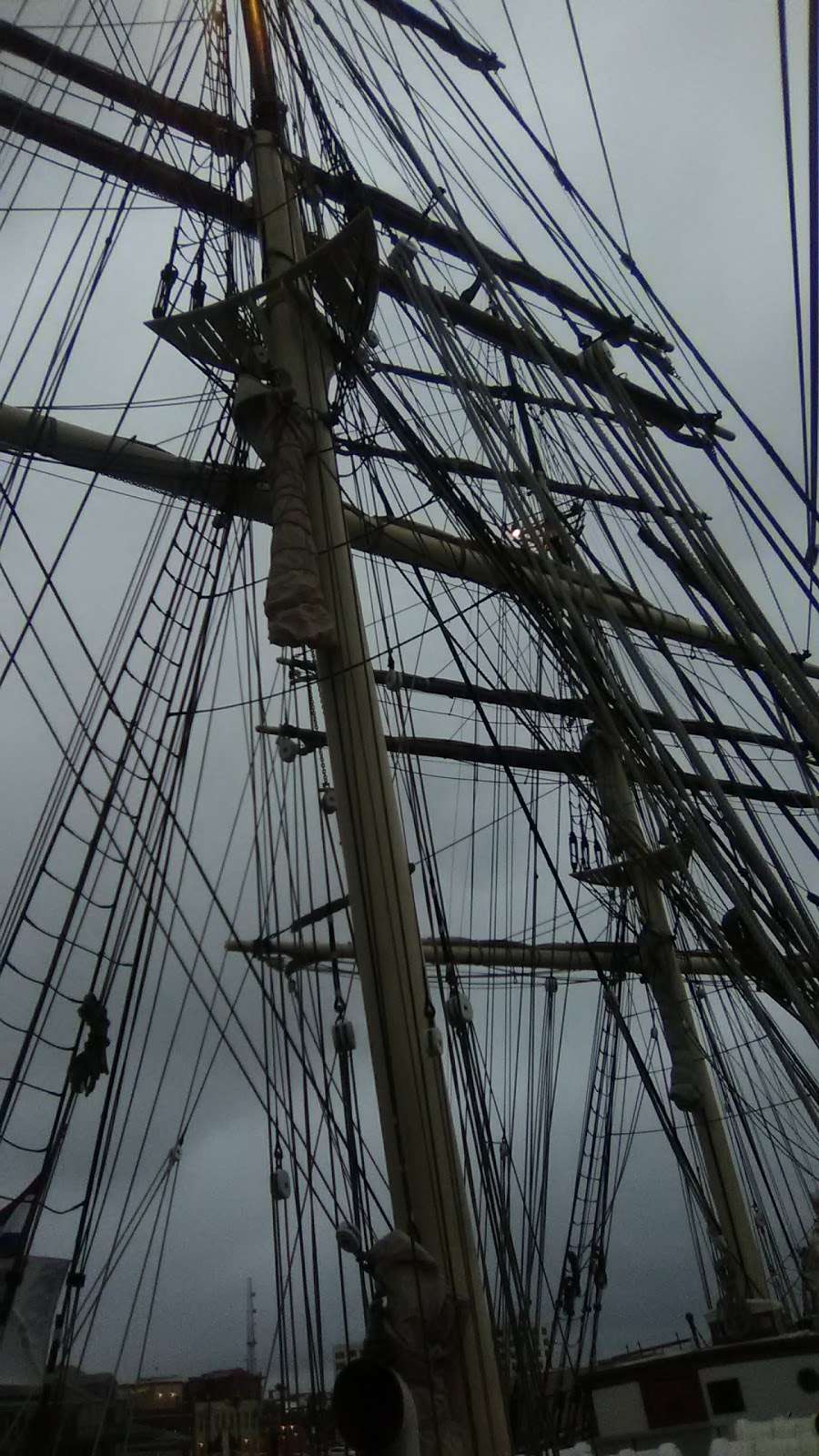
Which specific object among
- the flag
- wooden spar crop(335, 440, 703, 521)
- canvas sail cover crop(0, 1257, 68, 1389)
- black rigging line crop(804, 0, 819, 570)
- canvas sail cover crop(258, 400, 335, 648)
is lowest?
canvas sail cover crop(0, 1257, 68, 1389)

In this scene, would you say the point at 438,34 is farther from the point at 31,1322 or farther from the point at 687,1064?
the point at 687,1064

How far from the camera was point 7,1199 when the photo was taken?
15.0 ft

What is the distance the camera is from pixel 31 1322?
4.27 m

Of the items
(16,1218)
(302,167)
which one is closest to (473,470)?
(302,167)

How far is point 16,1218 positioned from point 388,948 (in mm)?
2059

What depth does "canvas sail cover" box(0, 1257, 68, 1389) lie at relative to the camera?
13.6 feet

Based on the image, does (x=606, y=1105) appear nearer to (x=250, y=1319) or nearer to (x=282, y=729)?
(x=282, y=729)

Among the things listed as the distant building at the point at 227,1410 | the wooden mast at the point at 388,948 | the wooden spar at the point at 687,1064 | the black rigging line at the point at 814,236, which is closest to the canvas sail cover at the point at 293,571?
the wooden mast at the point at 388,948

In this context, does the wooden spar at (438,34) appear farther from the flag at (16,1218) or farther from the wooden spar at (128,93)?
the flag at (16,1218)

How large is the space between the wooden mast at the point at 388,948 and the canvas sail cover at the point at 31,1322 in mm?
1687

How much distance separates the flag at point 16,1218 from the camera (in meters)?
4.39

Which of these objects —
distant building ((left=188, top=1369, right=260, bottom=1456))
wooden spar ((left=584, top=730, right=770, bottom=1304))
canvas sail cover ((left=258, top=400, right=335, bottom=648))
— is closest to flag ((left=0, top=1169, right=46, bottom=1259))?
canvas sail cover ((left=258, top=400, right=335, bottom=648))

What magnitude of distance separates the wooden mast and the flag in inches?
66.8

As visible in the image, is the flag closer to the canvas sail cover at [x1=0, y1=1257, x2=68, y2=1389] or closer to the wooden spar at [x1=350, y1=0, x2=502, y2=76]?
the canvas sail cover at [x1=0, y1=1257, x2=68, y2=1389]
